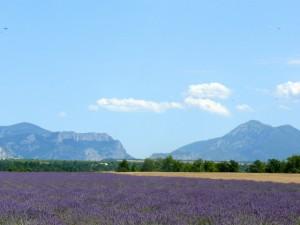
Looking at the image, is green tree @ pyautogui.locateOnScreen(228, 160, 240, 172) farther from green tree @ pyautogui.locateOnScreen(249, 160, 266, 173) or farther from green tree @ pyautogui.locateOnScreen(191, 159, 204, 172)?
green tree @ pyautogui.locateOnScreen(191, 159, 204, 172)

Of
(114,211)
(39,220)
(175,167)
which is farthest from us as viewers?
(175,167)

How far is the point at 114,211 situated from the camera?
9070 millimetres

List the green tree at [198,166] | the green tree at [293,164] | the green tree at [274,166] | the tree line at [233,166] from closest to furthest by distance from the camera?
1. the green tree at [293,164]
2. the tree line at [233,166]
3. the green tree at [274,166]
4. the green tree at [198,166]

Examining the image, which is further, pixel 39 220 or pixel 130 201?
pixel 130 201

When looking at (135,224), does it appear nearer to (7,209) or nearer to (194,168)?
(7,209)

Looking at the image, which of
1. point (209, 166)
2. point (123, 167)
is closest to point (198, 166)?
point (209, 166)

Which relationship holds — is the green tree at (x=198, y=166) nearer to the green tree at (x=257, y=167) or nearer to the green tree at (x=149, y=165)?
the green tree at (x=257, y=167)

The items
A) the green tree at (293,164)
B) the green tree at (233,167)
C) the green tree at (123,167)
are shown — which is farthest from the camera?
the green tree at (123,167)

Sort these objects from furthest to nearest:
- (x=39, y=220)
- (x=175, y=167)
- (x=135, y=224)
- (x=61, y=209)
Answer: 1. (x=175, y=167)
2. (x=61, y=209)
3. (x=39, y=220)
4. (x=135, y=224)

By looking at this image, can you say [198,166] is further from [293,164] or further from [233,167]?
[293,164]

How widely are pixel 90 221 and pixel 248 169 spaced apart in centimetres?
4812

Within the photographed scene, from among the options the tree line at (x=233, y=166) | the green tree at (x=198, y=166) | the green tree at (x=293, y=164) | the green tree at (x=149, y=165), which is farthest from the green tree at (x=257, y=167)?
the green tree at (x=149, y=165)

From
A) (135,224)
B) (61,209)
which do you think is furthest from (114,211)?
(135,224)

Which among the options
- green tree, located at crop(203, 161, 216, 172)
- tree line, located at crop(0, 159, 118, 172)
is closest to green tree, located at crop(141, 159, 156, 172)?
tree line, located at crop(0, 159, 118, 172)
